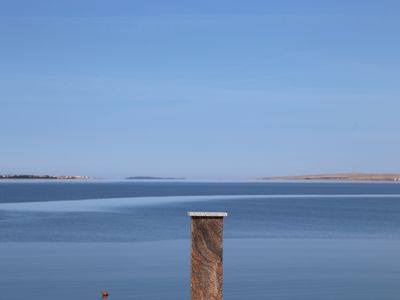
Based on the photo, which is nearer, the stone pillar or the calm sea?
the stone pillar

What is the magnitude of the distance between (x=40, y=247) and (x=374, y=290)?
1655 cm

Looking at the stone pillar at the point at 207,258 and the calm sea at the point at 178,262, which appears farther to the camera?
the calm sea at the point at 178,262

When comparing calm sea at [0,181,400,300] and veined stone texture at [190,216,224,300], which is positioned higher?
calm sea at [0,181,400,300]

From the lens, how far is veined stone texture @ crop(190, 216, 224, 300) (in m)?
7.30

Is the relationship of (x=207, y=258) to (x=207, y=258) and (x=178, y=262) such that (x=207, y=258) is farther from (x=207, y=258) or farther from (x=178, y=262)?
(x=178, y=262)

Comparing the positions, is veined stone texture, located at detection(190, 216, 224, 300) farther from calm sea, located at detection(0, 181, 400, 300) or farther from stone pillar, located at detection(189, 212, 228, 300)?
calm sea, located at detection(0, 181, 400, 300)

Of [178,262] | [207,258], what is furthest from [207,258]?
[178,262]

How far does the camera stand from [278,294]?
2105 cm

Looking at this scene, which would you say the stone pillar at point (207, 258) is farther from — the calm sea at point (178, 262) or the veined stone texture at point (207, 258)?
the calm sea at point (178, 262)

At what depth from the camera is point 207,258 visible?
735 cm

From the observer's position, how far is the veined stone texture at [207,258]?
24.0 ft

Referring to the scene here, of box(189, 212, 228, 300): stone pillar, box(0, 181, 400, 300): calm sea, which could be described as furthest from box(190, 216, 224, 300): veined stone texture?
box(0, 181, 400, 300): calm sea

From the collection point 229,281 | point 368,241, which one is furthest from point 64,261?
point 368,241

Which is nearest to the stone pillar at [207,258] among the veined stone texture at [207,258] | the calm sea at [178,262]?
the veined stone texture at [207,258]
